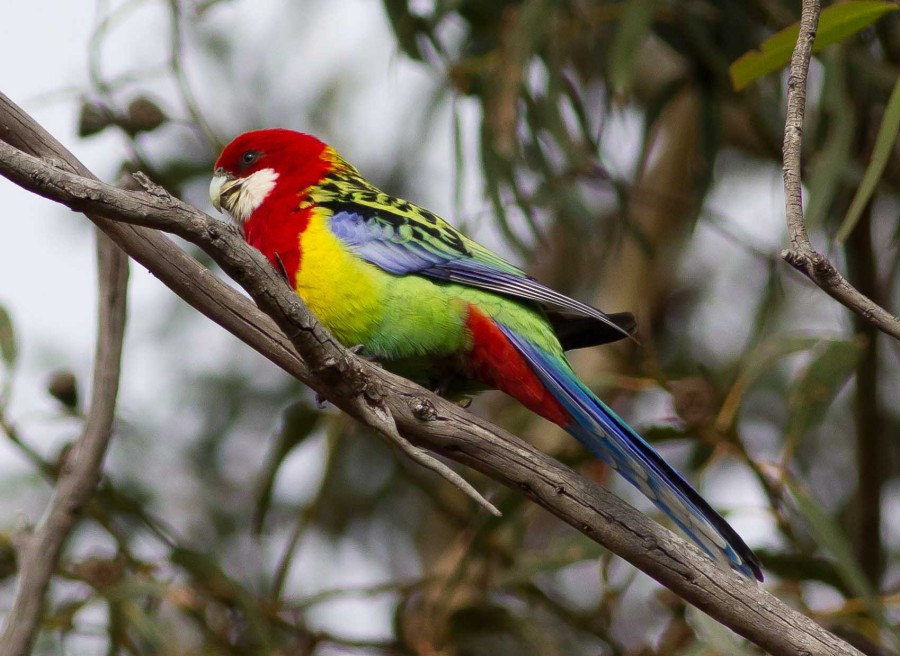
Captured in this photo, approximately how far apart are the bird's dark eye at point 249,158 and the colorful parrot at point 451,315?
1.45 feet

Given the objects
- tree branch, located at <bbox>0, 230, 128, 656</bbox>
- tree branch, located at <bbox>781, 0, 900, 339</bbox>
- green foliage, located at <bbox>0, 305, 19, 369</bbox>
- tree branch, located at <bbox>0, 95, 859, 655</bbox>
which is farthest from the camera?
green foliage, located at <bbox>0, 305, 19, 369</bbox>

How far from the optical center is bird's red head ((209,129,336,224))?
386 cm

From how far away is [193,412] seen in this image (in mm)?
6465

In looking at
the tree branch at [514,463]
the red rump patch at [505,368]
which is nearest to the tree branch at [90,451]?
the tree branch at [514,463]

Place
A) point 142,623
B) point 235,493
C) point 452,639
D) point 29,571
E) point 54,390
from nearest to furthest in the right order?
point 29,571 → point 54,390 → point 142,623 → point 452,639 → point 235,493

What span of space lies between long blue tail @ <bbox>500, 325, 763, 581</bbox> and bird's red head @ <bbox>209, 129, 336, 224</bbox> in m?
1.20

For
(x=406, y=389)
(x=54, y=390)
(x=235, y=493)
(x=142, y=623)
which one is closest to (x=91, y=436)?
(x=54, y=390)

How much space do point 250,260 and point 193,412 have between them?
444cm

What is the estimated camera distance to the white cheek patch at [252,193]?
381 cm

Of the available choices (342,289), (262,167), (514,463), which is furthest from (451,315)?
(262,167)

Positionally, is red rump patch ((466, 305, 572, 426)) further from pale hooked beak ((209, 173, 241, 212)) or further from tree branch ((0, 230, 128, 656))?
pale hooked beak ((209, 173, 241, 212))

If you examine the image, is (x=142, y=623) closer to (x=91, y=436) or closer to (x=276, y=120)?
(x=91, y=436)

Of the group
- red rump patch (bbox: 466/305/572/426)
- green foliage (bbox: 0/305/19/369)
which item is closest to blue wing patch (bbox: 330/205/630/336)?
red rump patch (bbox: 466/305/572/426)

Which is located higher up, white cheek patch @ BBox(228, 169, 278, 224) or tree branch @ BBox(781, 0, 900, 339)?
tree branch @ BBox(781, 0, 900, 339)
